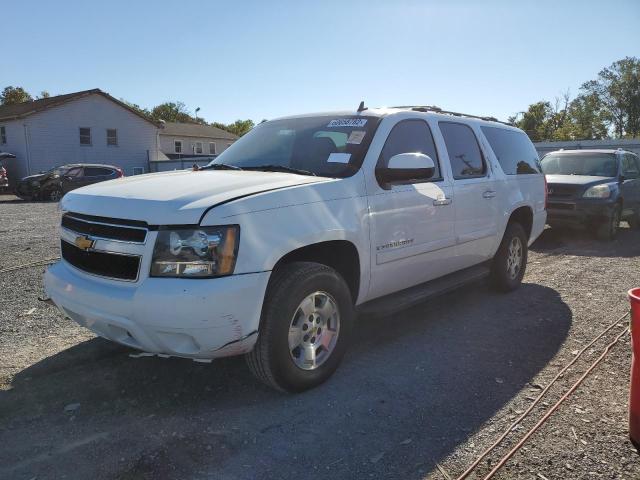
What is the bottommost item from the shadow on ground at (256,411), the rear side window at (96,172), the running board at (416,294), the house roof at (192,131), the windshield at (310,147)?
the shadow on ground at (256,411)

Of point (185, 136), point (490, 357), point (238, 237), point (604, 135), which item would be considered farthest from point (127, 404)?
point (604, 135)

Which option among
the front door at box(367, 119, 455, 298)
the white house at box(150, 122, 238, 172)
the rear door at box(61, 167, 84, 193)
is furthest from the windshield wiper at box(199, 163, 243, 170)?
the white house at box(150, 122, 238, 172)

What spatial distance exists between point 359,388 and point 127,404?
4.97 feet

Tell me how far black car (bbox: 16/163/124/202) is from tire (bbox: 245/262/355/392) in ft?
61.5

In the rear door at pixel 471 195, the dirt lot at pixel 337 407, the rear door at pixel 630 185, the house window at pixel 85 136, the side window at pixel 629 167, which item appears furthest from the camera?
the house window at pixel 85 136

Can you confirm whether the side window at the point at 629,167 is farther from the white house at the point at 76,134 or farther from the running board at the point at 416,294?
the white house at the point at 76,134

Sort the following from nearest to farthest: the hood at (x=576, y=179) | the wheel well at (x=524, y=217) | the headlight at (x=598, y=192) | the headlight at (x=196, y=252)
Answer: 1. the headlight at (x=196, y=252)
2. the wheel well at (x=524, y=217)
3. the headlight at (x=598, y=192)
4. the hood at (x=576, y=179)

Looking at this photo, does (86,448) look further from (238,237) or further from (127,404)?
(238,237)

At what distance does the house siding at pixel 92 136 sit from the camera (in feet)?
92.3

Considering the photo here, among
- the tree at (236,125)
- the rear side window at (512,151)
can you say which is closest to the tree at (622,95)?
the tree at (236,125)

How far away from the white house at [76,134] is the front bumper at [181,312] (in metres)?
28.6

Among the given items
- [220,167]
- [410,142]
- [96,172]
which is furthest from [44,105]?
[410,142]

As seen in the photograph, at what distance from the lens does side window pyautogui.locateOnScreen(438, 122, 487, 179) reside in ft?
16.0

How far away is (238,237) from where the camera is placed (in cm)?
293
